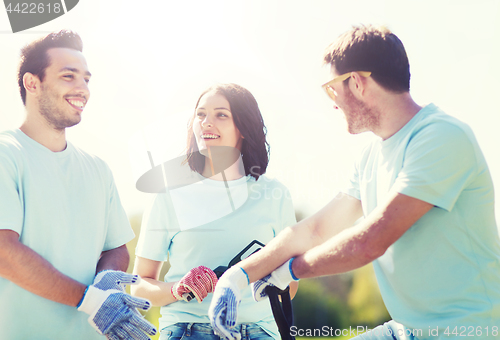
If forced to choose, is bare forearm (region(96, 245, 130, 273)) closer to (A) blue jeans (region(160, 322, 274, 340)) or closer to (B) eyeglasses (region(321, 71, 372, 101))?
(A) blue jeans (region(160, 322, 274, 340))

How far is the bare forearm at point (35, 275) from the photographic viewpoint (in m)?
2.07

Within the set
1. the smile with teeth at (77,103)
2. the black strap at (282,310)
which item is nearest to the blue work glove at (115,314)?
the black strap at (282,310)

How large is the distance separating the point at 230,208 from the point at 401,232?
126cm

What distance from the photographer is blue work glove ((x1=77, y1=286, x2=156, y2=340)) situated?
2172mm

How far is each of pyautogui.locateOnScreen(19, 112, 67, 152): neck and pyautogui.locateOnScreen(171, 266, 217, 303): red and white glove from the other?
1149 millimetres

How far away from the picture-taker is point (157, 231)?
2.77m

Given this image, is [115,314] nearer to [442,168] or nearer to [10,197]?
[10,197]

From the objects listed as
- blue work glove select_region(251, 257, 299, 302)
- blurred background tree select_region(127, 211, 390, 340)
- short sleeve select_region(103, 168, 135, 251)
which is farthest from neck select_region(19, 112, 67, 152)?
blurred background tree select_region(127, 211, 390, 340)

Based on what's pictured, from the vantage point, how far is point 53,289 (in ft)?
7.10

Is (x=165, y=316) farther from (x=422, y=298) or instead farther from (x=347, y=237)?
(x=422, y=298)

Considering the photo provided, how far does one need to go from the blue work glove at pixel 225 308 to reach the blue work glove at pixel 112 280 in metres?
0.56

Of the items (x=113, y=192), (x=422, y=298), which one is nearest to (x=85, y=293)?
(x=113, y=192)

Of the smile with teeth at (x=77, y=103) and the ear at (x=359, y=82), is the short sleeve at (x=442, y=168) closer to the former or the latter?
the ear at (x=359, y=82)

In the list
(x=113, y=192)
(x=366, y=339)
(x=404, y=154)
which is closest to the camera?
(x=404, y=154)
